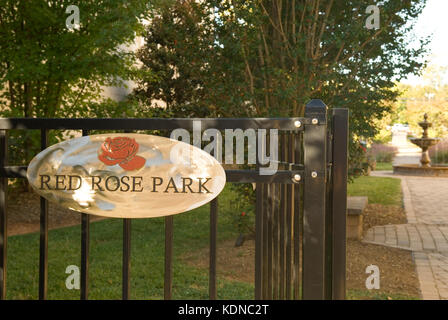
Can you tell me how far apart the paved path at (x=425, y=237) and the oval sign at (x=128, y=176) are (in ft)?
11.6

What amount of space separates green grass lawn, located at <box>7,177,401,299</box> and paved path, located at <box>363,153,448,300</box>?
3.05 ft

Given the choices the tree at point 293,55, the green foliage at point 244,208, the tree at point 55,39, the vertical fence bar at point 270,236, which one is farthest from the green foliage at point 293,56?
the vertical fence bar at point 270,236

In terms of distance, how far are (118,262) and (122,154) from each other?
4042 mm

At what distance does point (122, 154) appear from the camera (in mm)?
2195

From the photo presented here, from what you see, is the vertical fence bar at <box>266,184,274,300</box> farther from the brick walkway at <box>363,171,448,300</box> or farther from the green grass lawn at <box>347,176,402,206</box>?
the green grass lawn at <box>347,176,402,206</box>

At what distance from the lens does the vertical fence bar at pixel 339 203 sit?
2.15 metres

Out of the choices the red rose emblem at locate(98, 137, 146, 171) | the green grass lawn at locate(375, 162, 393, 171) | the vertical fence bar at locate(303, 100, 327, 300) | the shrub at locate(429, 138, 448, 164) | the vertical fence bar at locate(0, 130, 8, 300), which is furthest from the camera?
the shrub at locate(429, 138, 448, 164)

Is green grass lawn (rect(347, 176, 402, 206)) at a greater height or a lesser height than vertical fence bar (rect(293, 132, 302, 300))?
lesser

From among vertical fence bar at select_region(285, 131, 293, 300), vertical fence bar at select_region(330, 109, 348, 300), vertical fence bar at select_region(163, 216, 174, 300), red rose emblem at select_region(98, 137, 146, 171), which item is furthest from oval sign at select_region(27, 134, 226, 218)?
vertical fence bar at select_region(330, 109, 348, 300)

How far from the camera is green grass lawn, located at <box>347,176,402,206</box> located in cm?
1189

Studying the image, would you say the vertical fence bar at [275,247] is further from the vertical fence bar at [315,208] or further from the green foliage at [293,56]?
the green foliage at [293,56]

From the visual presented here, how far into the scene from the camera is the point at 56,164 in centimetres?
222
